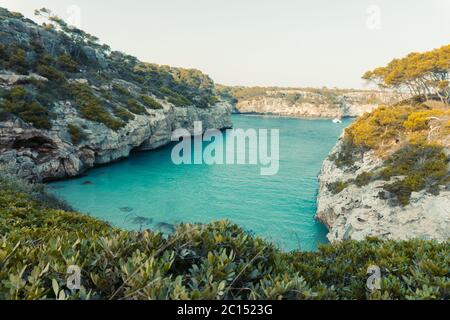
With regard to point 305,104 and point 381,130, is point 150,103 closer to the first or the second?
point 381,130

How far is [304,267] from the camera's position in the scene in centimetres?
425

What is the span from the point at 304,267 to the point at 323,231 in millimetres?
17023

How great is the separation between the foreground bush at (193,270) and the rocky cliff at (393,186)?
25.5 feet

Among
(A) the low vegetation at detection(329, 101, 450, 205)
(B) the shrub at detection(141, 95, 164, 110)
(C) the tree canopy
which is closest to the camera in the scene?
(A) the low vegetation at detection(329, 101, 450, 205)

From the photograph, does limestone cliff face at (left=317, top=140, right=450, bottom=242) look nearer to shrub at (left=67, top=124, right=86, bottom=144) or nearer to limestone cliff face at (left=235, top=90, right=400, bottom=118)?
shrub at (left=67, top=124, right=86, bottom=144)

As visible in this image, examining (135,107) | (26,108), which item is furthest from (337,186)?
(135,107)

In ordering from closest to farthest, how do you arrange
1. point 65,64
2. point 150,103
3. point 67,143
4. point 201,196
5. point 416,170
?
point 416,170 → point 201,196 → point 67,143 → point 65,64 → point 150,103

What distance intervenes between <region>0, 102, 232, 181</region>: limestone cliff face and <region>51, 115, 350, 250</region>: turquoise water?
1.37 metres

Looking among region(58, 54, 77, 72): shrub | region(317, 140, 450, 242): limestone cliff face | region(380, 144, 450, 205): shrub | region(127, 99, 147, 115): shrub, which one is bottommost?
region(317, 140, 450, 242): limestone cliff face

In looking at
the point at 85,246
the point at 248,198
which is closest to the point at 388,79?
the point at 248,198

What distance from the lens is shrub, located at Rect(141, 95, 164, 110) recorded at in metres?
45.2

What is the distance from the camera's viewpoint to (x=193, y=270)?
3.15 m

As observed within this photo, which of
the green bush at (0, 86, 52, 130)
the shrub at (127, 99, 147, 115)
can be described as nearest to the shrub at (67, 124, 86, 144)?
the green bush at (0, 86, 52, 130)

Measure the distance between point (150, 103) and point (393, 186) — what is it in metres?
37.0
